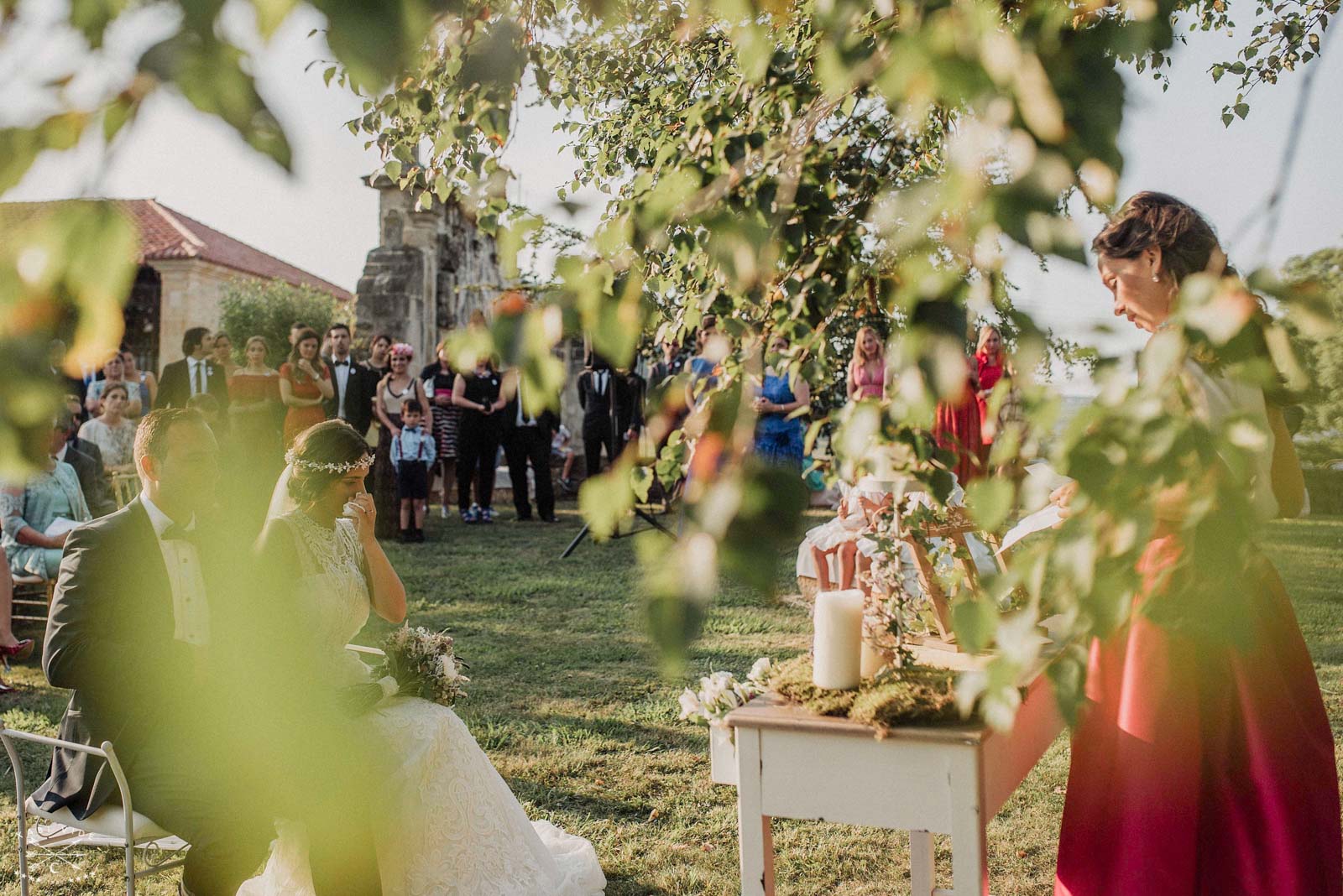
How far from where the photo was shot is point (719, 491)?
3.01 ft

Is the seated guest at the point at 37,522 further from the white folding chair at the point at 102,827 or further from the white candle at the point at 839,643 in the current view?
the white candle at the point at 839,643

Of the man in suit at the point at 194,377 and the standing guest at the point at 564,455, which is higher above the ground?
the man in suit at the point at 194,377

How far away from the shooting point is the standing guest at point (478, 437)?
35.1ft

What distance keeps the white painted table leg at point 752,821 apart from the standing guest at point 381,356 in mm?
8161

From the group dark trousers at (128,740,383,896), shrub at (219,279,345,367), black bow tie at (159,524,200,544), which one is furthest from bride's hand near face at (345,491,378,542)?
shrub at (219,279,345,367)

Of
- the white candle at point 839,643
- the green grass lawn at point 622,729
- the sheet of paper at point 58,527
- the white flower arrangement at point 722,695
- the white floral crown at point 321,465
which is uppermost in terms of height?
the white floral crown at point 321,465

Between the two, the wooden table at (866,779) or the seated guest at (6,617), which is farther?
A: the seated guest at (6,617)

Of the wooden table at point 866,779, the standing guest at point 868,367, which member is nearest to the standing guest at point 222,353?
the standing guest at point 868,367

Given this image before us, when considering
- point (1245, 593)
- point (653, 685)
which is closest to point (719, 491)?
point (1245, 593)

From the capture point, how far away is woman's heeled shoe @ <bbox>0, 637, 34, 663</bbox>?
5586 millimetres

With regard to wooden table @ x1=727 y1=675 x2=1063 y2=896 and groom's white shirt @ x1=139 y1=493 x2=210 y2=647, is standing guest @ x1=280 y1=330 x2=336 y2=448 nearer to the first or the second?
groom's white shirt @ x1=139 y1=493 x2=210 y2=647

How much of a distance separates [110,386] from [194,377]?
3.40ft

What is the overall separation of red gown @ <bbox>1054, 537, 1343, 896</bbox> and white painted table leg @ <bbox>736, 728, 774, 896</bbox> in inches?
27.2

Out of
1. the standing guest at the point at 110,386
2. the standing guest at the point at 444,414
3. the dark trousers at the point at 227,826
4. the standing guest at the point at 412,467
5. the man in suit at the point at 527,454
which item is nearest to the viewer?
the dark trousers at the point at 227,826
